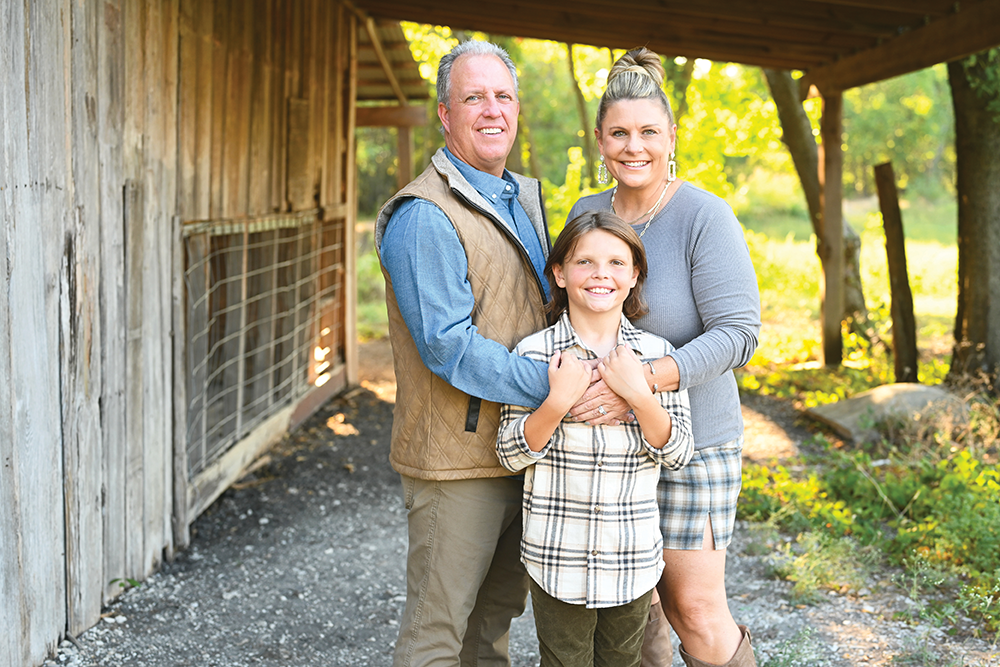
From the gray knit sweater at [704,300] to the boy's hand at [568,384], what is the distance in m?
A: 0.25

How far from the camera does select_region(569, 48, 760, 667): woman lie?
2.28 meters

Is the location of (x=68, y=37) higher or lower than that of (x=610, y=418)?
higher

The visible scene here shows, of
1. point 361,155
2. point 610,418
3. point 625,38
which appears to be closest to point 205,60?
point 610,418

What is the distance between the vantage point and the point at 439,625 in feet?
7.63

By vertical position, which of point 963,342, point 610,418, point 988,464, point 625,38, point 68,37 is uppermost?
point 625,38

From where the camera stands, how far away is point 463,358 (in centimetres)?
217

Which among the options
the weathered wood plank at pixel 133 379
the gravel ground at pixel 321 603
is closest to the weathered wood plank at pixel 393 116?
the gravel ground at pixel 321 603

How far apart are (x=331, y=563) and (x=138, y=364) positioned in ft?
4.54

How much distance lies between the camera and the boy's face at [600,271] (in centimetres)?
220

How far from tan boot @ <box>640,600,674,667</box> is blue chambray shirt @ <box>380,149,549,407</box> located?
981mm

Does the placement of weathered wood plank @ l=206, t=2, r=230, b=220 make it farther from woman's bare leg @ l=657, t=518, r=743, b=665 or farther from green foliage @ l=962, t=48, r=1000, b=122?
green foliage @ l=962, t=48, r=1000, b=122

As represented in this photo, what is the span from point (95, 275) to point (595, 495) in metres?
2.25

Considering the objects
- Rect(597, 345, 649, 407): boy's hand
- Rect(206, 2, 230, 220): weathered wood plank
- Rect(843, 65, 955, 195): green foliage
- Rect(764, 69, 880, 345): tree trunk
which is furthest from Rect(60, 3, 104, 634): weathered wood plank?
Rect(843, 65, 955, 195): green foliage

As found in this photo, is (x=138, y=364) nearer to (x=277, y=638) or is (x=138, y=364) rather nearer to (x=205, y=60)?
(x=277, y=638)
